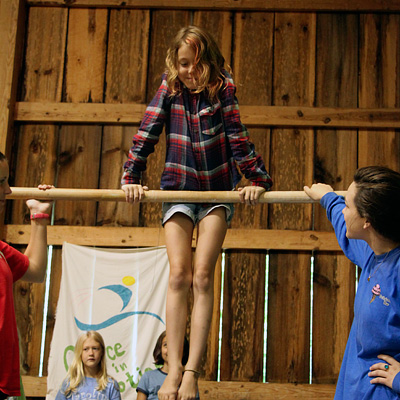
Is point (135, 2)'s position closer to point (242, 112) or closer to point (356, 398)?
point (242, 112)

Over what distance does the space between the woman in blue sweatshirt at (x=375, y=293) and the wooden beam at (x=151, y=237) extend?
240 cm

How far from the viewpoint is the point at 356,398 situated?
6.48 feet

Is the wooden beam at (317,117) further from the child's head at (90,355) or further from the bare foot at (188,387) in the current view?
the bare foot at (188,387)

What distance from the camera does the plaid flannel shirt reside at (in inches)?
112

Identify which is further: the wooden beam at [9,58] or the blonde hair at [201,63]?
the wooden beam at [9,58]

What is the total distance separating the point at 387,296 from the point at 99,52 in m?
3.74

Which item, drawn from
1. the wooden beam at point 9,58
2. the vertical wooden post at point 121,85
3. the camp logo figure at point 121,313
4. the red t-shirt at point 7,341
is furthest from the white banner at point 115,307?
the red t-shirt at point 7,341

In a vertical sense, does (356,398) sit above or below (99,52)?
below

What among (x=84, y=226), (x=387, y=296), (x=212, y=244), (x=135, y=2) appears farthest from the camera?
(x=135, y=2)

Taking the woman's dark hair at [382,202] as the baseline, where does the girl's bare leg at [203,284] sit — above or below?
below

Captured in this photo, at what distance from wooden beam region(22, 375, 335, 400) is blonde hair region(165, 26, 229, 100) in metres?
2.45

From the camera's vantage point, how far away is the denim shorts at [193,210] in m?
2.80

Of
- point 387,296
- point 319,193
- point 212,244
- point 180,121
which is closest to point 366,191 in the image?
point 387,296

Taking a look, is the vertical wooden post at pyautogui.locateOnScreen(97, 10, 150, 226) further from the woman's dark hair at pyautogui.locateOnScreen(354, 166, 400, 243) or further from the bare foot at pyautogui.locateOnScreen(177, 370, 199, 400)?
the woman's dark hair at pyautogui.locateOnScreen(354, 166, 400, 243)
